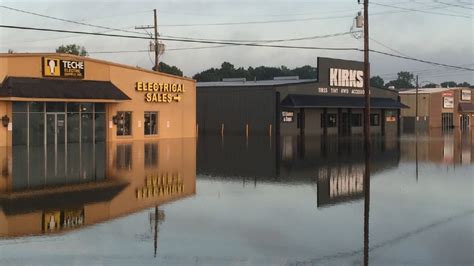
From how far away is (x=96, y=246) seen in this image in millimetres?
9141

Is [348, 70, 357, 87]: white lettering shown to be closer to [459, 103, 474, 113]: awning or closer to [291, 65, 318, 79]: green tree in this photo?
[459, 103, 474, 113]: awning

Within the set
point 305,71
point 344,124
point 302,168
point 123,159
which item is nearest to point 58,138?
point 123,159

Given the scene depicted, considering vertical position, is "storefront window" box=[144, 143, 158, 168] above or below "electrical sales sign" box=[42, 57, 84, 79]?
below

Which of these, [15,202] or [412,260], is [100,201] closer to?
[15,202]

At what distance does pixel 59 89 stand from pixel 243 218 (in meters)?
25.3

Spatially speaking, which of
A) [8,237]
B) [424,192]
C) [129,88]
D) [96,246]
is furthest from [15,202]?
[129,88]

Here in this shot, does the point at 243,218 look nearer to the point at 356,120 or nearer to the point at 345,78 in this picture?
the point at 345,78

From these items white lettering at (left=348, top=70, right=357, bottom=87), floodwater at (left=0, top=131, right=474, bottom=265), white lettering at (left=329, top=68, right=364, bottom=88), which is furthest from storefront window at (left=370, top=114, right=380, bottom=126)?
floodwater at (left=0, top=131, right=474, bottom=265)

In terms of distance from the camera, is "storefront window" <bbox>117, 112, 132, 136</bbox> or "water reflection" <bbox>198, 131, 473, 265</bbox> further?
"storefront window" <bbox>117, 112, 132, 136</bbox>

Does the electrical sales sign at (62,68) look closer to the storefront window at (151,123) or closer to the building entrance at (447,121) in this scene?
the storefront window at (151,123)

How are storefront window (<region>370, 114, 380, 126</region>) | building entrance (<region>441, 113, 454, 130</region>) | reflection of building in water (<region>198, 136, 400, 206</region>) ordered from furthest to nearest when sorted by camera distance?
building entrance (<region>441, 113, 454, 130</region>) → storefront window (<region>370, 114, 380, 126</region>) → reflection of building in water (<region>198, 136, 400, 206</region>)

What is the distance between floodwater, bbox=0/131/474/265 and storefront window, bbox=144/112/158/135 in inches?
819

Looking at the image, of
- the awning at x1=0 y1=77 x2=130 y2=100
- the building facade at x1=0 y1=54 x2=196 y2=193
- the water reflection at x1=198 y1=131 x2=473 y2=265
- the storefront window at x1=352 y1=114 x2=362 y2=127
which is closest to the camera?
the water reflection at x1=198 y1=131 x2=473 y2=265

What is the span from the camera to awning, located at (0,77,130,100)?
32.4 meters
